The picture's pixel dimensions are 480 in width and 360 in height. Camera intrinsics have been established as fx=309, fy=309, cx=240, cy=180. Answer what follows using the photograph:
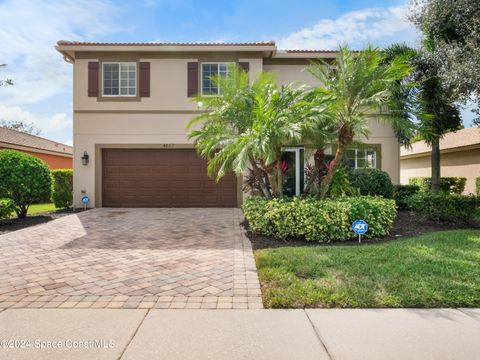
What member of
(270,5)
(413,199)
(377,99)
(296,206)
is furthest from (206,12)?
(413,199)

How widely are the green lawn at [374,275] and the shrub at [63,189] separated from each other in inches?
370

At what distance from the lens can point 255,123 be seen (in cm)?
651

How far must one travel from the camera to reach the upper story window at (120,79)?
39.2ft

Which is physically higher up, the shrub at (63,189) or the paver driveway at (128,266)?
the shrub at (63,189)

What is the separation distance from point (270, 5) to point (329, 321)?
27.9ft

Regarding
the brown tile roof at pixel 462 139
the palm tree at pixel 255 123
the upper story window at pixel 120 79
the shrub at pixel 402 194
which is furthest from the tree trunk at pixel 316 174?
the brown tile roof at pixel 462 139

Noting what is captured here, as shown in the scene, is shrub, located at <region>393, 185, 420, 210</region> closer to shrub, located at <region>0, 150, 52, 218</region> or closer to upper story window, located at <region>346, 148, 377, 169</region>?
upper story window, located at <region>346, 148, 377, 169</region>

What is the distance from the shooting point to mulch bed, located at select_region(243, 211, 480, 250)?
20.5ft

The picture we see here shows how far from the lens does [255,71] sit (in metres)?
12.0

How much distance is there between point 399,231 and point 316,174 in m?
2.34

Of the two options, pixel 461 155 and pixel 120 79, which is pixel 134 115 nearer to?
pixel 120 79

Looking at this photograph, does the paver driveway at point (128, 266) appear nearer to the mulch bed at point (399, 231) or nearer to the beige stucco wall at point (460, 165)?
the mulch bed at point (399, 231)

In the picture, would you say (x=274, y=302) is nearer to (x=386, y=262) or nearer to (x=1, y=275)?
(x=386, y=262)

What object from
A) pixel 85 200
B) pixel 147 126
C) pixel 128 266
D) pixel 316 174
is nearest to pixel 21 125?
pixel 85 200
